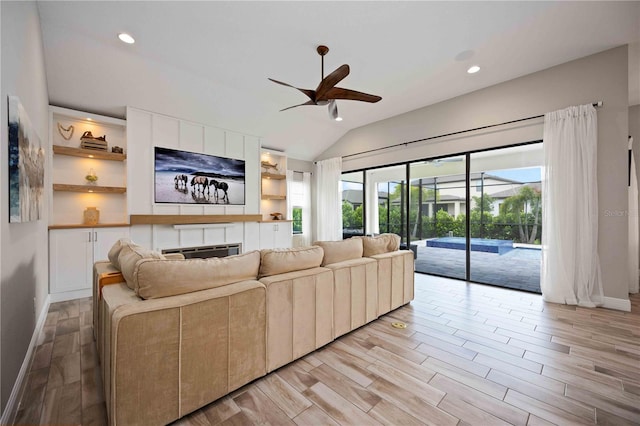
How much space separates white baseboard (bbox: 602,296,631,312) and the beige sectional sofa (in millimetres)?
3244

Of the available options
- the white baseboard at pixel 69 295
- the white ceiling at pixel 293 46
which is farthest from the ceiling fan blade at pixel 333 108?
the white baseboard at pixel 69 295

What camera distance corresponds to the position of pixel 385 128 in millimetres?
5586

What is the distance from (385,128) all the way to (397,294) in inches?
146

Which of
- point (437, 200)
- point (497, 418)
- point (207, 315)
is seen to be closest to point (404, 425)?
point (497, 418)

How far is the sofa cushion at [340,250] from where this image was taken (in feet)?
8.16

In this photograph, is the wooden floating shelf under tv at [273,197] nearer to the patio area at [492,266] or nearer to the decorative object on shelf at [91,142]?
the decorative object on shelf at [91,142]

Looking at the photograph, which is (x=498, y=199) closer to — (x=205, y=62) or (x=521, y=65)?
(x=521, y=65)

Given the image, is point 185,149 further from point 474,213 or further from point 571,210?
point 571,210

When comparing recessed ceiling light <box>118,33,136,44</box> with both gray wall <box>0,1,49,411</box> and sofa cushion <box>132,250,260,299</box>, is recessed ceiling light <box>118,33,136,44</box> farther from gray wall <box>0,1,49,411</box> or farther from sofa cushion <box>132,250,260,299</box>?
sofa cushion <box>132,250,260,299</box>

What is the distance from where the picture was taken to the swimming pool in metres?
4.23

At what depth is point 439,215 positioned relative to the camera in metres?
4.94

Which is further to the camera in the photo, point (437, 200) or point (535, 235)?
point (437, 200)

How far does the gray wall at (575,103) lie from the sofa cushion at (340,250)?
117 inches

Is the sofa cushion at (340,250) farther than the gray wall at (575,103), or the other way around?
the gray wall at (575,103)
